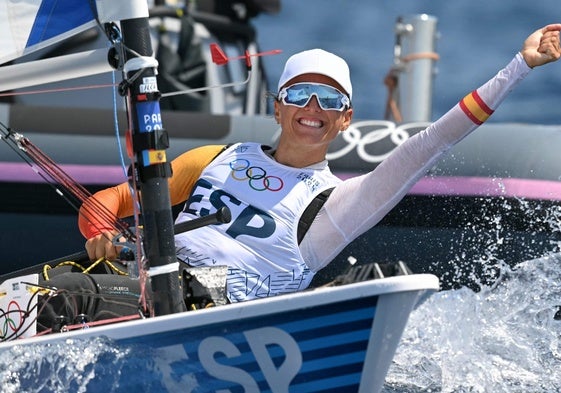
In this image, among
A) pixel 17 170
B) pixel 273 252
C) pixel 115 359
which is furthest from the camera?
pixel 17 170

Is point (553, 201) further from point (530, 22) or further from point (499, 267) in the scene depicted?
point (530, 22)

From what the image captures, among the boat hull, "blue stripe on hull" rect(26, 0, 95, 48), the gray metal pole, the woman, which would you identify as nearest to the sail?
"blue stripe on hull" rect(26, 0, 95, 48)

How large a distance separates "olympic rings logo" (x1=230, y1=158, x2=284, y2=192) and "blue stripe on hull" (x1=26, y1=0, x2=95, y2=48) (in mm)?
627

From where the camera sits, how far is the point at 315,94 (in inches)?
129

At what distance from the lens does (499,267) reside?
13.9 ft

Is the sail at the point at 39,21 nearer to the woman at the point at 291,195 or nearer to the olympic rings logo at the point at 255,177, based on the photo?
the woman at the point at 291,195

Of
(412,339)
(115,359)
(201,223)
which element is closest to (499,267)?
(412,339)

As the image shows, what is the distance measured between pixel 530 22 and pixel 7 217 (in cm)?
1013

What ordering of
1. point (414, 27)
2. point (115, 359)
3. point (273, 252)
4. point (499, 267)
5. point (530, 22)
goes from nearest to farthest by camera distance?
point (115, 359) → point (273, 252) → point (499, 267) → point (414, 27) → point (530, 22)

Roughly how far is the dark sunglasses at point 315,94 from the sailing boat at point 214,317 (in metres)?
0.53

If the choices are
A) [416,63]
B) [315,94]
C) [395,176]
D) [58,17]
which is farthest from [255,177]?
[416,63]

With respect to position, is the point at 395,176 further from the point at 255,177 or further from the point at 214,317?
the point at 214,317

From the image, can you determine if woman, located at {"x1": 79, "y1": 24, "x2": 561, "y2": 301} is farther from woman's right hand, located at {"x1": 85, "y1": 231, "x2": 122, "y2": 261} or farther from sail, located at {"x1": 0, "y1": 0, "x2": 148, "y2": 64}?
sail, located at {"x1": 0, "y1": 0, "x2": 148, "y2": 64}

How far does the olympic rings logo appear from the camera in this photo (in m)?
3.32
